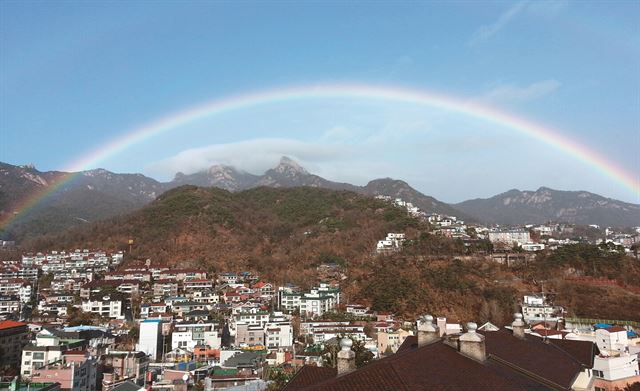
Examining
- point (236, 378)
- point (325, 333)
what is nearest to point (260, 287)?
point (325, 333)

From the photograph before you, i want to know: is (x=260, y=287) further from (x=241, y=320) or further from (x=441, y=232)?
(x=441, y=232)

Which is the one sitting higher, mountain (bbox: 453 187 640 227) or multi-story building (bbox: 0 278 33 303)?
mountain (bbox: 453 187 640 227)

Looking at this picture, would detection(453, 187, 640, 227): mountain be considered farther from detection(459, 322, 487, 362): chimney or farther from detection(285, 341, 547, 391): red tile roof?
detection(285, 341, 547, 391): red tile roof

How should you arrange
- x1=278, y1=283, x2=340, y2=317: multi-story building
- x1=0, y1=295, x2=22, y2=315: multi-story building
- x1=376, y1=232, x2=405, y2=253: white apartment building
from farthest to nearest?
x1=376, y1=232, x2=405, y2=253: white apartment building, x1=278, y1=283, x2=340, y2=317: multi-story building, x1=0, y1=295, x2=22, y2=315: multi-story building

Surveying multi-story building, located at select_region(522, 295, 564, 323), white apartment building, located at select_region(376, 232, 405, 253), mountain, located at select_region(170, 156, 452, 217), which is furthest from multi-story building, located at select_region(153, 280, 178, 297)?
mountain, located at select_region(170, 156, 452, 217)

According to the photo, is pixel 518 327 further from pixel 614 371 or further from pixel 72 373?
pixel 72 373

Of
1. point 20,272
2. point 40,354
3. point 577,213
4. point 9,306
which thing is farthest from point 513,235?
point 577,213
